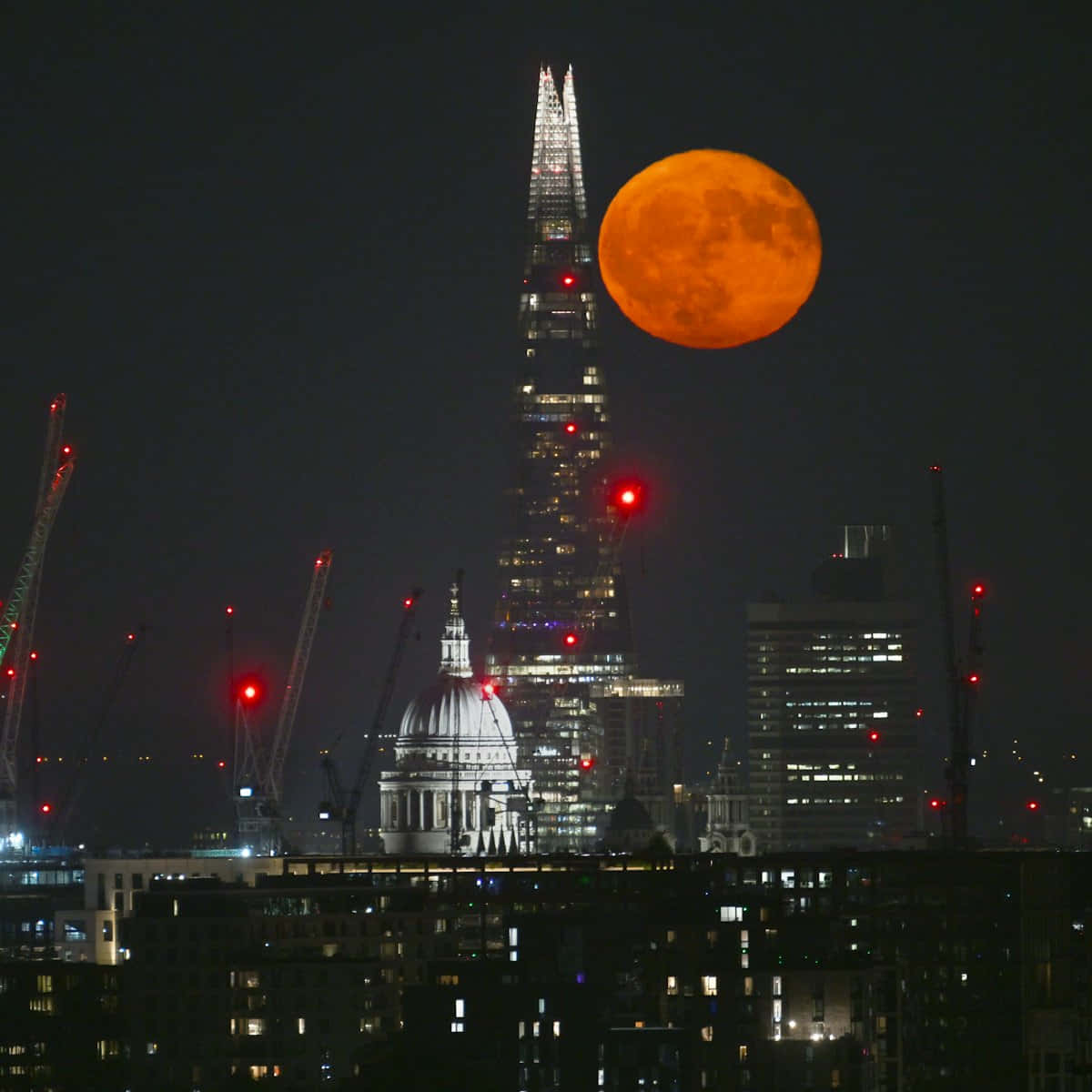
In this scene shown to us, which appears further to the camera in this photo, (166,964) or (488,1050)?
(166,964)

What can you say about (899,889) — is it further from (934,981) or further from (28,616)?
(28,616)

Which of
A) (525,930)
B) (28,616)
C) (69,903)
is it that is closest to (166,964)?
(525,930)

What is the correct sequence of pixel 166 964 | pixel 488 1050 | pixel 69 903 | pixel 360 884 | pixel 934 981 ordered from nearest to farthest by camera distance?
1. pixel 488 1050
2. pixel 166 964
3. pixel 934 981
4. pixel 360 884
5. pixel 69 903

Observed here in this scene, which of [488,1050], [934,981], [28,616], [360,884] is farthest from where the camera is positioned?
[28,616]
